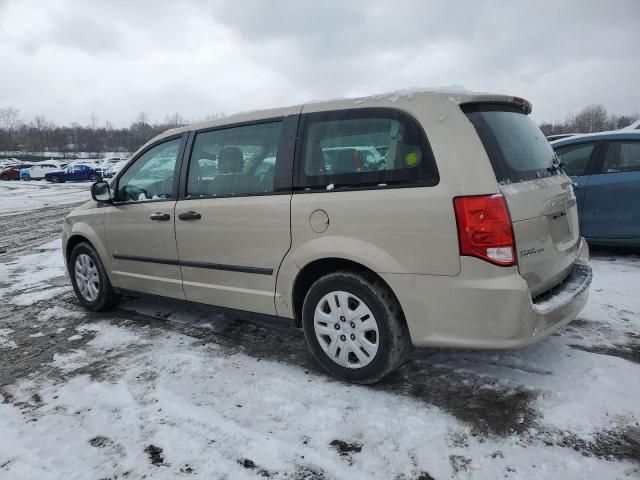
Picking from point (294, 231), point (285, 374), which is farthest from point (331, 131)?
point (285, 374)

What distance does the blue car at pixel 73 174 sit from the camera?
35.5 meters

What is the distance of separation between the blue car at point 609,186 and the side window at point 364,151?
401 cm

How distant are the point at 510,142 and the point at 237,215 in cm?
185

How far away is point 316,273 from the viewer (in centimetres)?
317

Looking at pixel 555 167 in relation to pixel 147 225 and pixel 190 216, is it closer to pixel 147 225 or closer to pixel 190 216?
pixel 190 216

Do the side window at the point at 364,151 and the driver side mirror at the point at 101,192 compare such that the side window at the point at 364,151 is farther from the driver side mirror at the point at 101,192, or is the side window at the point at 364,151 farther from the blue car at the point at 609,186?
the blue car at the point at 609,186

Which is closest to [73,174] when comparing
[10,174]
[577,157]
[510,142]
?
[10,174]

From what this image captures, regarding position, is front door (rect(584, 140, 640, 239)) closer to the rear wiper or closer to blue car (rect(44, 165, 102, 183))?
the rear wiper

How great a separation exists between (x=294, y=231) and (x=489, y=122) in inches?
53.4

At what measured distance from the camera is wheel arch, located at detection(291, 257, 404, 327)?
9.65 feet

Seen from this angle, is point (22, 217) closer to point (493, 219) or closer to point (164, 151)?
point (164, 151)

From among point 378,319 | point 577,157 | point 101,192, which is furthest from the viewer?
point 577,157

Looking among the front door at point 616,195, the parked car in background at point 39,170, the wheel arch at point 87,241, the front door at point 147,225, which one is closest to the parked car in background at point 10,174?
the parked car in background at point 39,170

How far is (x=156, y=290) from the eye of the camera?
4.21 m
